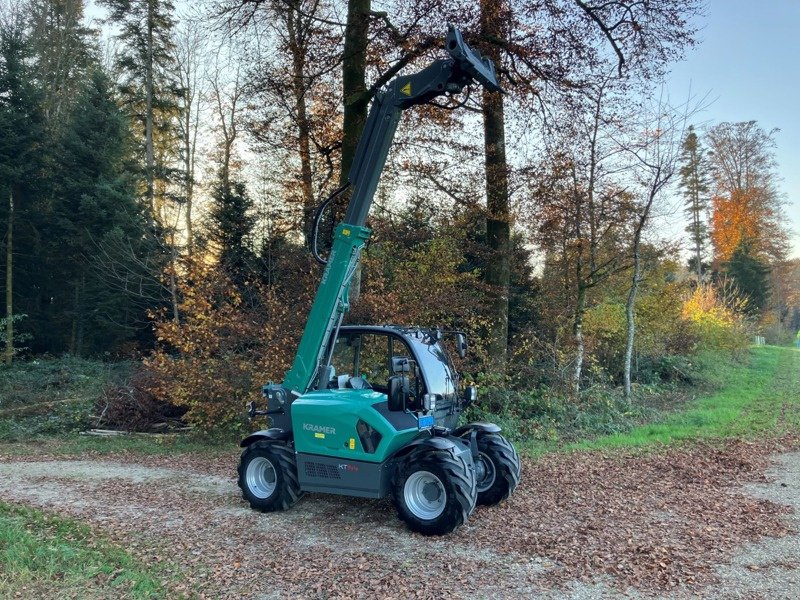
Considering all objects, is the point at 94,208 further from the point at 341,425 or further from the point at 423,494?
the point at 423,494

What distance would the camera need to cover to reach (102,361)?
71.6ft

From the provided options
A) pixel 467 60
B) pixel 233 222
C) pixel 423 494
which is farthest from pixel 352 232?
pixel 233 222

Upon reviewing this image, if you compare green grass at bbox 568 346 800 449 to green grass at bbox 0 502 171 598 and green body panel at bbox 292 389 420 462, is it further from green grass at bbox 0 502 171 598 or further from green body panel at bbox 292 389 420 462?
green grass at bbox 0 502 171 598

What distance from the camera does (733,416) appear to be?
42.8ft

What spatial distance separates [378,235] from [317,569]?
909cm

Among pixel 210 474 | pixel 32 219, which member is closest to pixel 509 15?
pixel 210 474

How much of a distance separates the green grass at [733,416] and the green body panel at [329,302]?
5536 millimetres

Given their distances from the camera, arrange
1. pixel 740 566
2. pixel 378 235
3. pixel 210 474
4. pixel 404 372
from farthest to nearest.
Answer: pixel 378 235 < pixel 210 474 < pixel 404 372 < pixel 740 566

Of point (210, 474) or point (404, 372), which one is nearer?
point (404, 372)

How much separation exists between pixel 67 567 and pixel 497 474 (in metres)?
4.22

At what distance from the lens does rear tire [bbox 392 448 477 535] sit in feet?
18.7

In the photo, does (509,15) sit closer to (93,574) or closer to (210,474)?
(210,474)

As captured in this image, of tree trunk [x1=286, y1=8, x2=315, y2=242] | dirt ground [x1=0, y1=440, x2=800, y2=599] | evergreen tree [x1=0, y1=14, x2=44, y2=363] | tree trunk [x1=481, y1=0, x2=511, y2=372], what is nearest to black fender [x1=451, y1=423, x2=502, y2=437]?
dirt ground [x1=0, y1=440, x2=800, y2=599]

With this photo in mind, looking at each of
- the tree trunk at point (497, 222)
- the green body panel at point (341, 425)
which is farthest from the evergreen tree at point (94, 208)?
the green body panel at point (341, 425)
